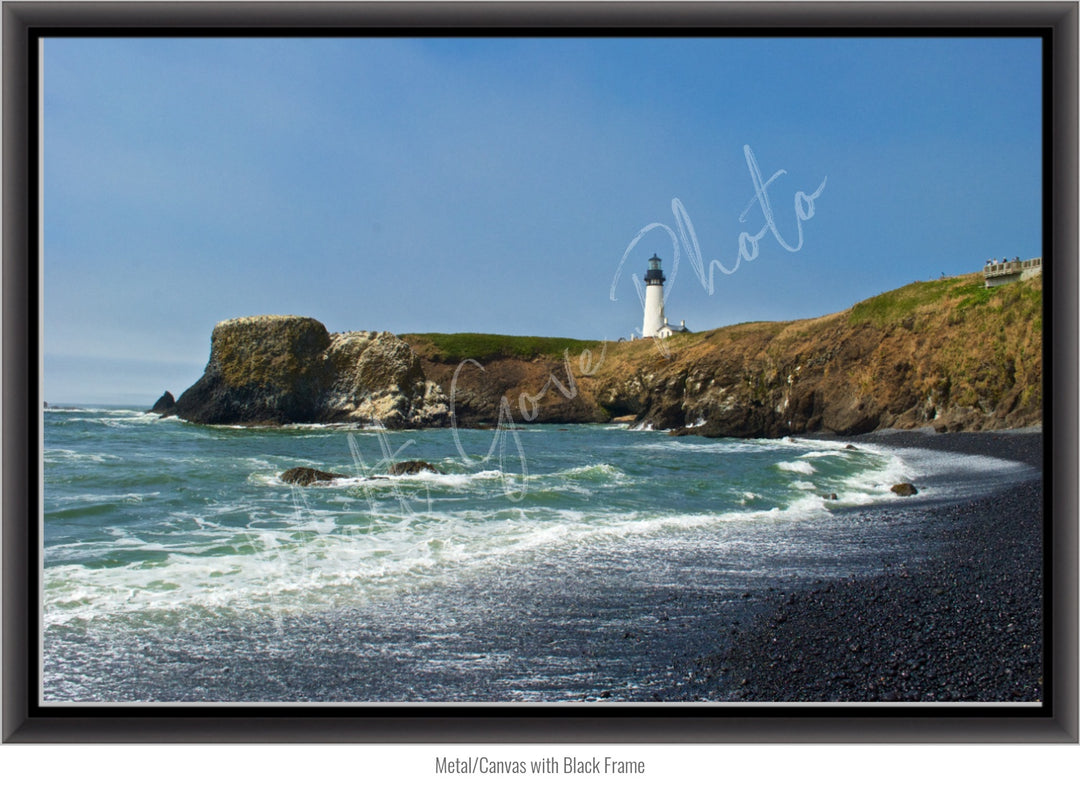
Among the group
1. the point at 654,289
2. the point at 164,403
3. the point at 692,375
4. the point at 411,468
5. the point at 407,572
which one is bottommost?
the point at 407,572


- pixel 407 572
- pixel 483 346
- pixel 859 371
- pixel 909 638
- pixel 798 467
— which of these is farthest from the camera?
pixel 483 346

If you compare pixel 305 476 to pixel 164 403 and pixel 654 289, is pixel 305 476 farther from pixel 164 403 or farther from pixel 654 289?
pixel 654 289

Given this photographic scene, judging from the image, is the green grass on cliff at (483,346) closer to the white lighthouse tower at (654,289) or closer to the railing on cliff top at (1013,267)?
the white lighthouse tower at (654,289)

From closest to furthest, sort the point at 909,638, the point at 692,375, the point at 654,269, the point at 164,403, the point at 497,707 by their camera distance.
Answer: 1. the point at 497,707
2. the point at 909,638
3. the point at 164,403
4. the point at 654,269
5. the point at 692,375

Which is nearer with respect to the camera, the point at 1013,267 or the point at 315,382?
the point at 1013,267

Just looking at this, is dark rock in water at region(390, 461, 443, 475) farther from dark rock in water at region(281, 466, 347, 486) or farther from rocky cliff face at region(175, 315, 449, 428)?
rocky cliff face at region(175, 315, 449, 428)

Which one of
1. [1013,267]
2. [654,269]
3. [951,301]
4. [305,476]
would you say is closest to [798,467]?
[951,301]

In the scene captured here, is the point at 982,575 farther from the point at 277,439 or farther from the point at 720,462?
the point at 277,439

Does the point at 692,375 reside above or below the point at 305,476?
above
